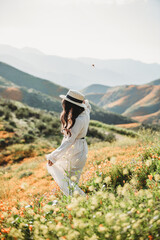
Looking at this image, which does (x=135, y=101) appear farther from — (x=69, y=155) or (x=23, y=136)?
(x=69, y=155)

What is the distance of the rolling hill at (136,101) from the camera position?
82412 millimetres

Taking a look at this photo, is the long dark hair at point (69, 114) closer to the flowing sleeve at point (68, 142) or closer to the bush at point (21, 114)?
the flowing sleeve at point (68, 142)

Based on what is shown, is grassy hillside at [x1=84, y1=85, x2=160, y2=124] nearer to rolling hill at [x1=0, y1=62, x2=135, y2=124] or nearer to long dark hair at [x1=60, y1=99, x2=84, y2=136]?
rolling hill at [x1=0, y1=62, x2=135, y2=124]

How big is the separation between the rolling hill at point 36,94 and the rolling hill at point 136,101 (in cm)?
2229

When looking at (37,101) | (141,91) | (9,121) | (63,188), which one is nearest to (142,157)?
(63,188)

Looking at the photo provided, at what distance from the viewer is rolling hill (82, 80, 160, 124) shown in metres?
82.4

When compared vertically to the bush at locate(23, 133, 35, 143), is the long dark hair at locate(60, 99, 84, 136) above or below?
above

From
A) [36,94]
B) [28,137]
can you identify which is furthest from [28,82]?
[28,137]

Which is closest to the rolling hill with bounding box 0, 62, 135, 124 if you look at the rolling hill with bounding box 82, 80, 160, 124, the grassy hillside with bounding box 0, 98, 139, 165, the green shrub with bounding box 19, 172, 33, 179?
the rolling hill with bounding box 82, 80, 160, 124

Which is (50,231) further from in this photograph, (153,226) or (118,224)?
(153,226)

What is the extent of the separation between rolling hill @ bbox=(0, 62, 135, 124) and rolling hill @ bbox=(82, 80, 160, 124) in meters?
22.3

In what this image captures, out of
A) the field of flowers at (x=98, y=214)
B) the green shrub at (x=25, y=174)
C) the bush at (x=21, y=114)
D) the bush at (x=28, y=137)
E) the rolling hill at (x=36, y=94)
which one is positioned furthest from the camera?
Result: the rolling hill at (x=36, y=94)

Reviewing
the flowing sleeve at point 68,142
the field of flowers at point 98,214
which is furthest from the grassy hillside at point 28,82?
the field of flowers at point 98,214

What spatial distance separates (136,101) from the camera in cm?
10262
